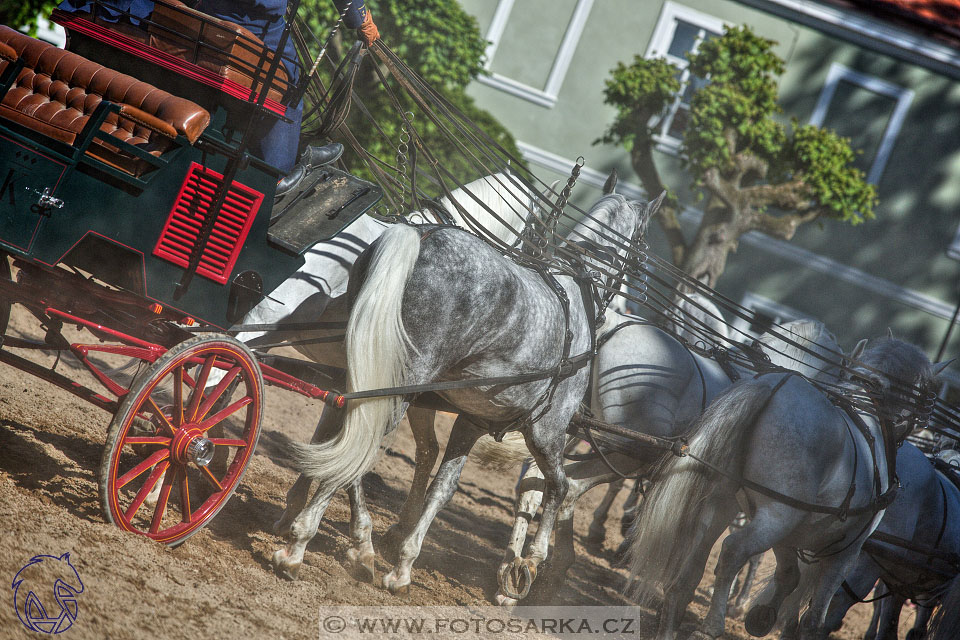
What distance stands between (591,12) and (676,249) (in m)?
4.51

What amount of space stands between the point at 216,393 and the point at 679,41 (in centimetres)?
1218

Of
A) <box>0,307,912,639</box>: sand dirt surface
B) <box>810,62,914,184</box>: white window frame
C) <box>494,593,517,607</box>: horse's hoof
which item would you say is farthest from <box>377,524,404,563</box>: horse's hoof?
<box>810,62,914,184</box>: white window frame

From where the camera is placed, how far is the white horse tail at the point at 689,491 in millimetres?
4156

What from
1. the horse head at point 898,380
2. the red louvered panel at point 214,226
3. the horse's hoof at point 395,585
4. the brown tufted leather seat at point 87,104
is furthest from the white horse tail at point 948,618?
Answer: the brown tufted leather seat at point 87,104

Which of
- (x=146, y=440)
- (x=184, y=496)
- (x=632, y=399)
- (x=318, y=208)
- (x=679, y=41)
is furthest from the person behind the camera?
(x=679, y=41)

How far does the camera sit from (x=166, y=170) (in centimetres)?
294

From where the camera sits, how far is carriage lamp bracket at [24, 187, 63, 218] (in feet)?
9.00

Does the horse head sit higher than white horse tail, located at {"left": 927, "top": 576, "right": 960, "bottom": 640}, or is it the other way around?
the horse head

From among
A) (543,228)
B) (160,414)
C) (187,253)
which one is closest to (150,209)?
(187,253)

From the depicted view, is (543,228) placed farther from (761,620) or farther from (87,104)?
(761,620)

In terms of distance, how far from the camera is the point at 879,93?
514 inches

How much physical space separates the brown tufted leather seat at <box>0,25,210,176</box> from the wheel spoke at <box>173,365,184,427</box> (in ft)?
2.61

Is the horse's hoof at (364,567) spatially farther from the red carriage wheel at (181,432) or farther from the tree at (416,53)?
the tree at (416,53)

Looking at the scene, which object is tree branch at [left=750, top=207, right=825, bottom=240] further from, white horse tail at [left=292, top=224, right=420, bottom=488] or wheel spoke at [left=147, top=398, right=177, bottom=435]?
wheel spoke at [left=147, top=398, right=177, bottom=435]
